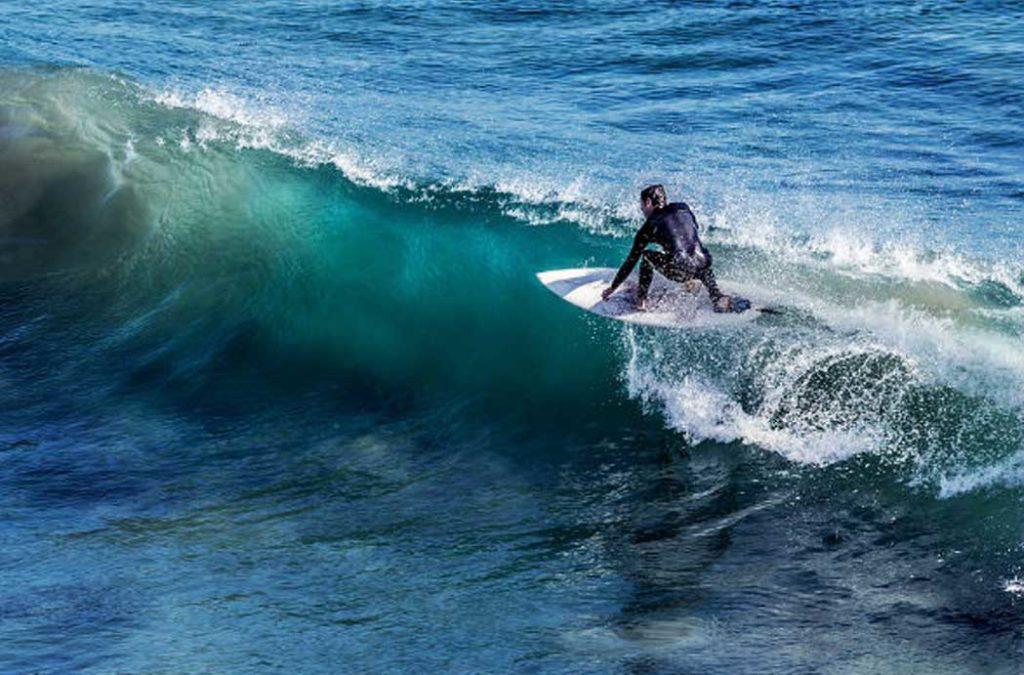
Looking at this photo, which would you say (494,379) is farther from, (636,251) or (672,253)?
(672,253)

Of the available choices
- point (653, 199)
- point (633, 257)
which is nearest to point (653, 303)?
point (633, 257)

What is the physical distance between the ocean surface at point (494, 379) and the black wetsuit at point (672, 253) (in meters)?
0.58

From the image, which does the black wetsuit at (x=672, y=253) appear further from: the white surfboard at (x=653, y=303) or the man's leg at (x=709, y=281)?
the white surfboard at (x=653, y=303)

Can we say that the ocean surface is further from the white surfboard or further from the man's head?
the man's head

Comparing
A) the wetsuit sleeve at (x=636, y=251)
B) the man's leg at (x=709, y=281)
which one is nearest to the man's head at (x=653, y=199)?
the wetsuit sleeve at (x=636, y=251)

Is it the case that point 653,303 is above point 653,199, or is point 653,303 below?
below

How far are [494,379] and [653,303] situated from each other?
5.93 ft

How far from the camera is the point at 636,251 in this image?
13.3 metres

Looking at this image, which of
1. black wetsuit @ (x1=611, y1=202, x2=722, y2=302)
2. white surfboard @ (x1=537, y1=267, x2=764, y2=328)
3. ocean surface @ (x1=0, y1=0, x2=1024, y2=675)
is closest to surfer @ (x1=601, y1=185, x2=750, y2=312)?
black wetsuit @ (x1=611, y1=202, x2=722, y2=302)

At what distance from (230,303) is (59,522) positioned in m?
4.70

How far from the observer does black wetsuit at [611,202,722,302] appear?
1312 cm

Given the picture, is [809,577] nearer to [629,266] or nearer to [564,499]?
[564,499]

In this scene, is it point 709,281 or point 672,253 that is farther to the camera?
point 709,281

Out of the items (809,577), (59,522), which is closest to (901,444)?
(809,577)
